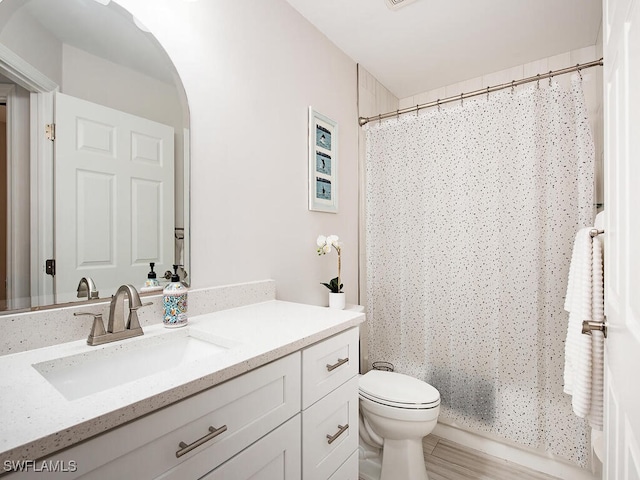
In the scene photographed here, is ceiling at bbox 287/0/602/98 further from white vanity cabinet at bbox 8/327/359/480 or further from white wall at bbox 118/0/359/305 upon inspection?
white vanity cabinet at bbox 8/327/359/480

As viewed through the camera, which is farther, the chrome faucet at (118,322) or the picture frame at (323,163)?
the picture frame at (323,163)

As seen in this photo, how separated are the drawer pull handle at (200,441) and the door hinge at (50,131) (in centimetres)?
89

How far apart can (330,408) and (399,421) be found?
0.68 m

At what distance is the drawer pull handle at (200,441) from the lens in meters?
0.68

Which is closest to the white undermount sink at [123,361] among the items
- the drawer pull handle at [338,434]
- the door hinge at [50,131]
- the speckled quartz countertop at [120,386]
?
the speckled quartz countertop at [120,386]

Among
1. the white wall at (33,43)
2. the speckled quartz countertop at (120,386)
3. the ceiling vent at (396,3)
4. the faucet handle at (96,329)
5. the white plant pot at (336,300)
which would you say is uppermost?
the ceiling vent at (396,3)

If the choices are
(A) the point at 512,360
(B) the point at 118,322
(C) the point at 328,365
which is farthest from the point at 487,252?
(B) the point at 118,322

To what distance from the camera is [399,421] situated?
5.29 feet

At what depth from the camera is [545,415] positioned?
1.76 meters

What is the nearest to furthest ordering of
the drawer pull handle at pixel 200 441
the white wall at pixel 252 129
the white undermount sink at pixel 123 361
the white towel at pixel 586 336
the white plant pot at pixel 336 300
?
1. the drawer pull handle at pixel 200 441
2. the white undermount sink at pixel 123 361
3. the white towel at pixel 586 336
4. the white wall at pixel 252 129
5. the white plant pot at pixel 336 300

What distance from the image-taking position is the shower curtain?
5.59 ft

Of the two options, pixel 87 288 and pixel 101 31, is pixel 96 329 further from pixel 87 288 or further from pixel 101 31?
pixel 101 31

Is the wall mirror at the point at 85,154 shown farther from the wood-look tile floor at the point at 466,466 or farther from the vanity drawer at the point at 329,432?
the wood-look tile floor at the point at 466,466

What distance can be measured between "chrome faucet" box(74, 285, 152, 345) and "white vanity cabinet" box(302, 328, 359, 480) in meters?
0.53
